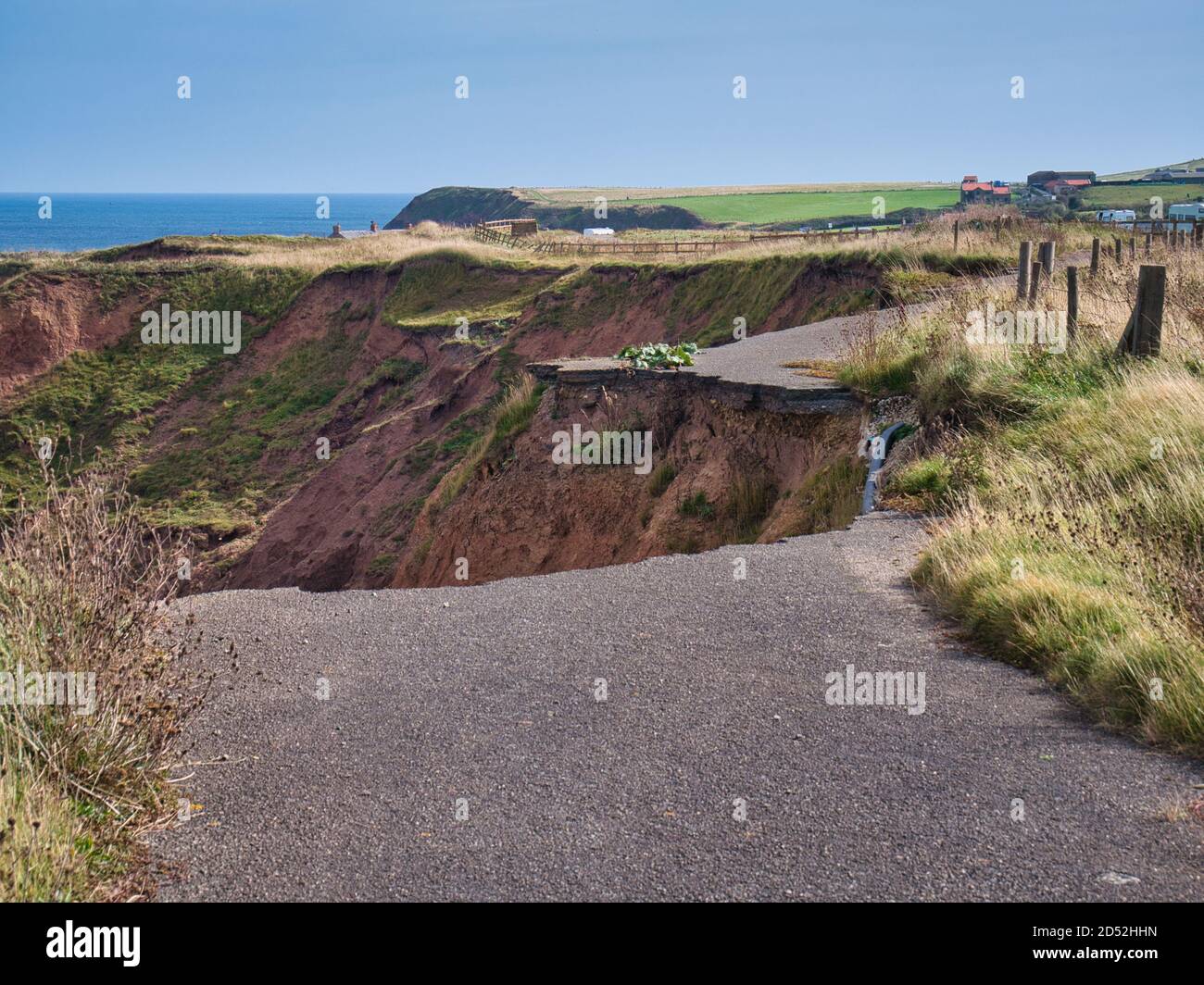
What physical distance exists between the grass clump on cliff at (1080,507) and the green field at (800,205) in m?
106

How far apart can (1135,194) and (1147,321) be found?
107955mm

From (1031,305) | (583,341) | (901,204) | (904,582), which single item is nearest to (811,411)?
(1031,305)

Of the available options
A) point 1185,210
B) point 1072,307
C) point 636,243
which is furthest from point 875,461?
point 1185,210

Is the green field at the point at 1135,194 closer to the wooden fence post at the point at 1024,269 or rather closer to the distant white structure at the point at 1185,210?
the distant white structure at the point at 1185,210

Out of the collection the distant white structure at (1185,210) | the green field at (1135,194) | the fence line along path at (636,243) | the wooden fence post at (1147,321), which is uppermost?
the green field at (1135,194)

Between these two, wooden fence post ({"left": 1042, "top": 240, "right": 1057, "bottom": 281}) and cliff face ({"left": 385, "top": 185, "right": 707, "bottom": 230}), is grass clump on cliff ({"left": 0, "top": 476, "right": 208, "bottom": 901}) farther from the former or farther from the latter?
cliff face ({"left": 385, "top": 185, "right": 707, "bottom": 230})

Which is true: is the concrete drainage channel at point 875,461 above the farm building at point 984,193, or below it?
below

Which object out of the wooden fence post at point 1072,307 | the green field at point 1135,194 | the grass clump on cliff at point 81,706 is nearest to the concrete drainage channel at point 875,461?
the wooden fence post at point 1072,307

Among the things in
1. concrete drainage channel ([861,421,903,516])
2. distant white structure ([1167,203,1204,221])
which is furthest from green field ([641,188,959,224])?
concrete drainage channel ([861,421,903,516])

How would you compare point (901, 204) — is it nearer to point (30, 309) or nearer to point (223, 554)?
point (30, 309)

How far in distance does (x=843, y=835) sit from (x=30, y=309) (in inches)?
1909

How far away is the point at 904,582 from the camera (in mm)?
8188

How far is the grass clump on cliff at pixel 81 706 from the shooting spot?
13.8 feet
